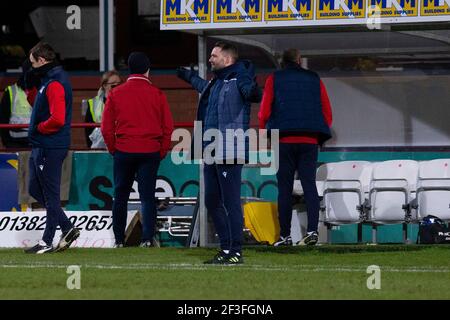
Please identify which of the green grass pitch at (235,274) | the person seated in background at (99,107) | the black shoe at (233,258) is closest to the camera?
the green grass pitch at (235,274)

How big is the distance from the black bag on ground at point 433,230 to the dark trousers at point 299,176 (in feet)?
4.08

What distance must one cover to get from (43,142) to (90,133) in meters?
3.72

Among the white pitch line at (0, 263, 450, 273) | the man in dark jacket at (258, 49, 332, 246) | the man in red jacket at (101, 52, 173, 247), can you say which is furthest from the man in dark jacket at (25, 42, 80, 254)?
the man in dark jacket at (258, 49, 332, 246)

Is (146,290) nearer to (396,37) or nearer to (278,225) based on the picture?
(278,225)

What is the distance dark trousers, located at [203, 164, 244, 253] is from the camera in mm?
11719

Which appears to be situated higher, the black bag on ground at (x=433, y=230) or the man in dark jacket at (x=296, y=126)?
the man in dark jacket at (x=296, y=126)

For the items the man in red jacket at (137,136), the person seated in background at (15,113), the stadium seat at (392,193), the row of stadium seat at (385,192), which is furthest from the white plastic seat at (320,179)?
the person seated in background at (15,113)

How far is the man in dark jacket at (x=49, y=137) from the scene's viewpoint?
1357 centimetres

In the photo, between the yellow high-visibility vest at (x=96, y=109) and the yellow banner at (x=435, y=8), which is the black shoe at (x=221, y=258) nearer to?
the yellow banner at (x=435, y=8)

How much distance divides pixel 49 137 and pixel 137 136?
1.21 metres

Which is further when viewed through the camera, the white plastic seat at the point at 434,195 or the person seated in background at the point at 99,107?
the person seated in background at the point at 99,107

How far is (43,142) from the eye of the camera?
1358 cm

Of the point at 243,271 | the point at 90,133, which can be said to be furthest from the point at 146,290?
the point at 90,133

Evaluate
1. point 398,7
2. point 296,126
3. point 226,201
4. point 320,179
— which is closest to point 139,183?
point 296,126
